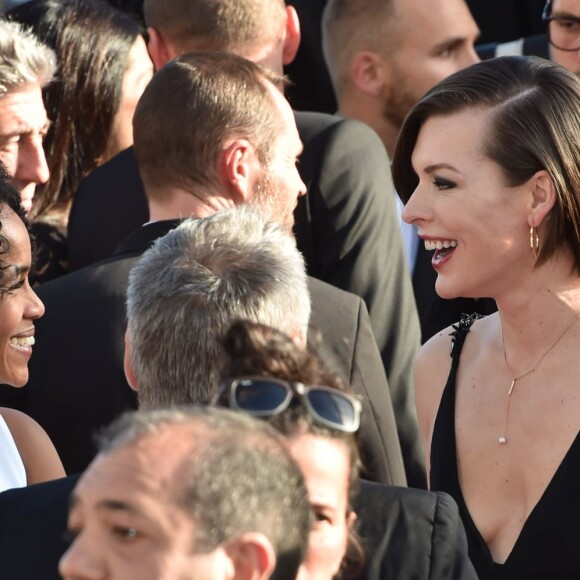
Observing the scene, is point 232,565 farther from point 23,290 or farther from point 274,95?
point 274,95

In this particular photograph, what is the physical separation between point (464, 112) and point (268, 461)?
1.81 metres

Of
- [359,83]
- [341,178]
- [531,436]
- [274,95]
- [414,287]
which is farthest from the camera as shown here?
[359,83]

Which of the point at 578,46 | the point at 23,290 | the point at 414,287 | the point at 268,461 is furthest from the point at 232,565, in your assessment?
the point at 578,46

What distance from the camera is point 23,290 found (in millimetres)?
3328

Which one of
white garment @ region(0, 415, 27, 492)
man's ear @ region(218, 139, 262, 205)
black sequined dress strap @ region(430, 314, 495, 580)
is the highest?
man's ear @ region(218, 139, 262, 205)

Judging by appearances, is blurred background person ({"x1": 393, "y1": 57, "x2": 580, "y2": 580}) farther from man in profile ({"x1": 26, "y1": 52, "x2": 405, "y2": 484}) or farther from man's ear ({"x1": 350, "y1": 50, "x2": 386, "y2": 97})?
man's ear ({"x1": 350, "y1": 50, "x2": 386, "y2": 97})

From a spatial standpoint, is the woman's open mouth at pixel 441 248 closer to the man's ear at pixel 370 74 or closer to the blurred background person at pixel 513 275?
the blurred background person at pixel 513 275

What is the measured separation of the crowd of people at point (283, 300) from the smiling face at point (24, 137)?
12 mm

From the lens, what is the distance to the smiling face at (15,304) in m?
3.24

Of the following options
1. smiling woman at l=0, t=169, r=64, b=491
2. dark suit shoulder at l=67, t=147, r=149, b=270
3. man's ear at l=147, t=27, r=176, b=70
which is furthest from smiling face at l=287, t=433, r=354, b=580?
man's ear at l=147, t=27, r=176, b=70

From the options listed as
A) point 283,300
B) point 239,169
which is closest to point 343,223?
point 239,169

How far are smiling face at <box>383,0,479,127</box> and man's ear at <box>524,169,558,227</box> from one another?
7.30 feet

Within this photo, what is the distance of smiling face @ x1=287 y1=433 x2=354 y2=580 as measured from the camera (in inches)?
79.0

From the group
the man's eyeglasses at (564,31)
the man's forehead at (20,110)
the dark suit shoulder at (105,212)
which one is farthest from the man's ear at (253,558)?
the man's eyeglasses at (564,31)
